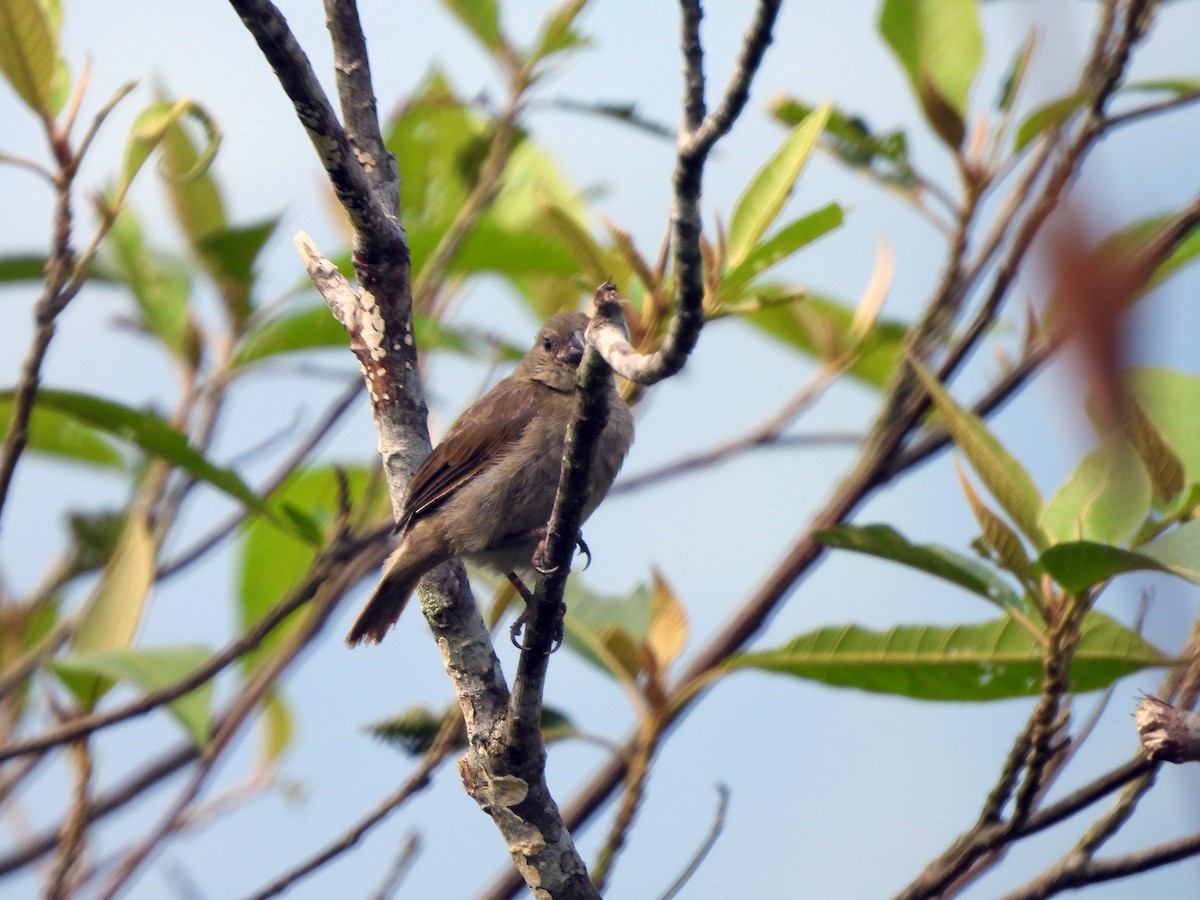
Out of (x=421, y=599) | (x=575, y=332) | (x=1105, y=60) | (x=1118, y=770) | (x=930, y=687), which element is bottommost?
(x=1118, y=770)

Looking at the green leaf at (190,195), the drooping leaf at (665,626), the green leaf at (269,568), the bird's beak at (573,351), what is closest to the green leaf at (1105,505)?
the drooping leaf at (665,626)

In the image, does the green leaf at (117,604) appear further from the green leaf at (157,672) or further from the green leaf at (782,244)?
the green leaf at (782,244)

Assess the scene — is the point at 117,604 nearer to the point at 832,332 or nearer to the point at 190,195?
the point at 190,195

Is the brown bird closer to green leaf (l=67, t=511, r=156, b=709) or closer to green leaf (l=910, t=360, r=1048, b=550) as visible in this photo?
green leaf (l=67, t=511, r=156, b=709)

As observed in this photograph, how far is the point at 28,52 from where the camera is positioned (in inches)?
126

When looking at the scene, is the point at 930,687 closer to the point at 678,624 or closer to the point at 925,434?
the point at 678,624

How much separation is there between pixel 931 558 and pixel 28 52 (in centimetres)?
251

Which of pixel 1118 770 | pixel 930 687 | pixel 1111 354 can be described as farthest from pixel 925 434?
pixel 1111 354

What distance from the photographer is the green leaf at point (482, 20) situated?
4.13m

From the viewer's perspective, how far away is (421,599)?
302 cm

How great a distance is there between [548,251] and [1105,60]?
1614 millimetres

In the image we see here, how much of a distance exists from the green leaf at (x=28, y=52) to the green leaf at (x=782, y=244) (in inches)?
69.1

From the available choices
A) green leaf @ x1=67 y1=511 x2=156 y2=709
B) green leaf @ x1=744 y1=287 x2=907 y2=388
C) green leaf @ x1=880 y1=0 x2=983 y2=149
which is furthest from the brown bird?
green leaf @ x1=880 y1=0 x2=983 y2=149

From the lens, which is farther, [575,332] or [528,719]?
[575,332]
